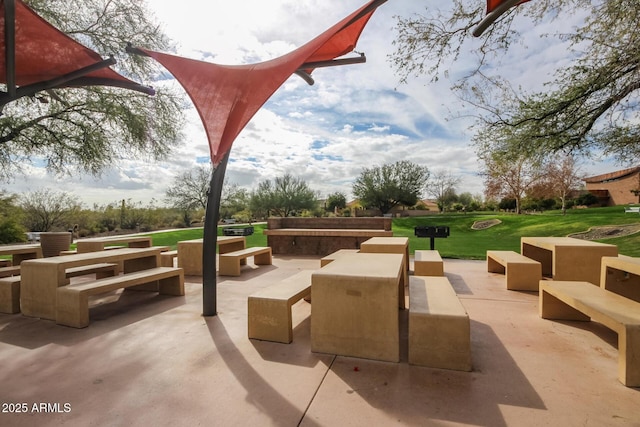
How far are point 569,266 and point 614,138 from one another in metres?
4.47

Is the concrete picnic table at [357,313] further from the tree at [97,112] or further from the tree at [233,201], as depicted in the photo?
the tree at [233,201]

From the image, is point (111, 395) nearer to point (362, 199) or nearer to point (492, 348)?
point (492, 348)

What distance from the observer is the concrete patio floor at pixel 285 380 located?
2074 millimetres

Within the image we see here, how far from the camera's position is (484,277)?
662 centimetres

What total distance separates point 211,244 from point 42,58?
3.72 metres

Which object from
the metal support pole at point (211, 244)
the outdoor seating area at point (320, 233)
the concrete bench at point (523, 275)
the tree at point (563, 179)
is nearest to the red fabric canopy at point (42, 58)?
the metal support pole at point (211, 244)

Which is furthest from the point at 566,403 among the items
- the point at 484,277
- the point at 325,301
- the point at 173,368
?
the point at 484,277

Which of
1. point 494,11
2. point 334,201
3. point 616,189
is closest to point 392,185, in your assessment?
point 334,201

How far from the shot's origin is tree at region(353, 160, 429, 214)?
42.6 meters

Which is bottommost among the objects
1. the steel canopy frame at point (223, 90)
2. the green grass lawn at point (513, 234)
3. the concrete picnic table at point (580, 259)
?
the green grass lawn at point (513, 234)

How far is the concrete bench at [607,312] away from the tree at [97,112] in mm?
11044

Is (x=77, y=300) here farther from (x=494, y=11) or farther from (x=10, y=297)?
(x=494, y=11)

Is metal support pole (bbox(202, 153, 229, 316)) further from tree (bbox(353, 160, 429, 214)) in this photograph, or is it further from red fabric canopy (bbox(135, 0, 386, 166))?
tree (bbox(353, 160, 429, 214))

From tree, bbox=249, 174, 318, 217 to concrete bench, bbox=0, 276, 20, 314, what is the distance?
1594 inches
